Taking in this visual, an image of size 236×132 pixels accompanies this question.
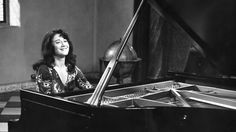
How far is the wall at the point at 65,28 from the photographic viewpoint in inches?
233

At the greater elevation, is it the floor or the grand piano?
the grand piano

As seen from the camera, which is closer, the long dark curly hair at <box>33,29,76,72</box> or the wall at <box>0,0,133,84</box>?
the long dark curly hair at <box>33,29,76,72</box>

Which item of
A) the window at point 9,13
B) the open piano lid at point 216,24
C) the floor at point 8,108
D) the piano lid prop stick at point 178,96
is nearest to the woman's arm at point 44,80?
the floor at point 8,108

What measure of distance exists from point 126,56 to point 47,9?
1.95 m

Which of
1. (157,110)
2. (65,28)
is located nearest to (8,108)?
(65,28)

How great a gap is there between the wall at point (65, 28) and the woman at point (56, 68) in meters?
2.32

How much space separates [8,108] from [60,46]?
73.7 inches

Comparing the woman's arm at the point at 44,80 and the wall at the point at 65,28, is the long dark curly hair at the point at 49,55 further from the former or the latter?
the wall at the point at 65,28

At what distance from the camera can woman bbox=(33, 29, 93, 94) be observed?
353 centimetres

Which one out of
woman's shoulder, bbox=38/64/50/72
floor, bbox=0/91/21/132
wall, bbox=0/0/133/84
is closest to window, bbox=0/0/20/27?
wall, bbox=0/0/133/84

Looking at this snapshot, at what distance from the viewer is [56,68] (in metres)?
3.61

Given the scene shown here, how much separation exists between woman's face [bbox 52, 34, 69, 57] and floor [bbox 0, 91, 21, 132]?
1.14 meters

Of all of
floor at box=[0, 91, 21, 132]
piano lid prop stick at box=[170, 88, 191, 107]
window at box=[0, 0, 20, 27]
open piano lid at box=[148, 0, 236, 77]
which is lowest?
floor at box=[0, 91, 21, 132]

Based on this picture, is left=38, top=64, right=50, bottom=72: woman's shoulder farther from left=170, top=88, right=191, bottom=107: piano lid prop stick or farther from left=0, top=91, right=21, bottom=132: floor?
left=170, top=88, right=191, bottom=107: piano lid prop stick
